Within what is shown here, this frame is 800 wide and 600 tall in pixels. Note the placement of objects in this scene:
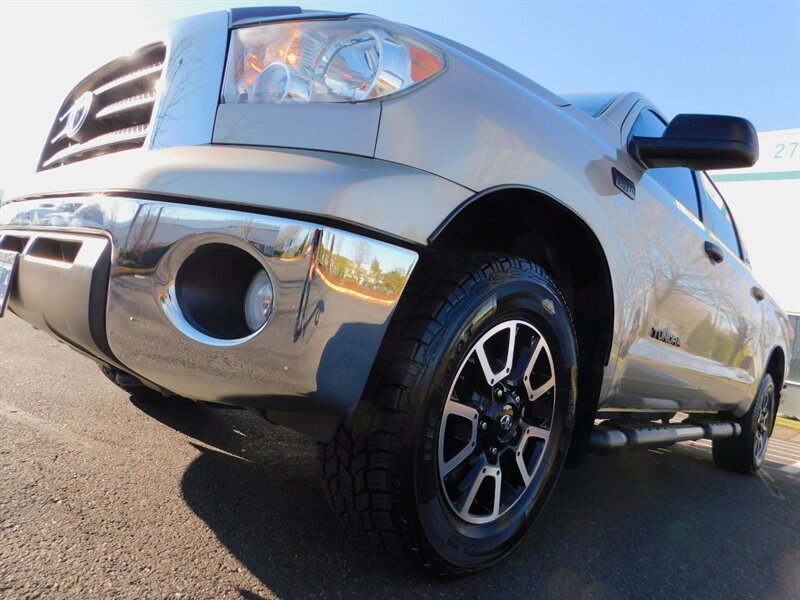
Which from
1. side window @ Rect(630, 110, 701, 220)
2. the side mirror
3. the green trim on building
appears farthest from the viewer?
the green trim on building

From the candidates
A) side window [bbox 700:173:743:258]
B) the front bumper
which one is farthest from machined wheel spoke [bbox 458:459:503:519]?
→ side window [bbox 700:173:743:258]

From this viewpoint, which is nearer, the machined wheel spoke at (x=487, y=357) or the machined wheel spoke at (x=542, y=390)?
the machined wheel spoke at (x=487, y=357)

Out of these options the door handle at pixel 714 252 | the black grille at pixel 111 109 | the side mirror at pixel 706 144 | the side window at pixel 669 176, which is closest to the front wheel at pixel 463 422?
the side mirror at pixel 706 144

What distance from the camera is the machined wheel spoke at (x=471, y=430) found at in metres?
1.48

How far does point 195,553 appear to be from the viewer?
1.51 metres

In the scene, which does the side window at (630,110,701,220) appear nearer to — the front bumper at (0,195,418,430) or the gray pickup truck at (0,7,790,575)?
the gray pickup truck at (0,7,790,575)

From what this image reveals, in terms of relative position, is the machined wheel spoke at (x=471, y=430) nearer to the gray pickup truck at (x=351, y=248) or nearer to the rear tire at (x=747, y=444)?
the gray pickup truck at (x=351, y=248)

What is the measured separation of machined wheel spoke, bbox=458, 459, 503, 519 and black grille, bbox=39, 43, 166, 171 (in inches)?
49.9

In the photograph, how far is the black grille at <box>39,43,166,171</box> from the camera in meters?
1.66

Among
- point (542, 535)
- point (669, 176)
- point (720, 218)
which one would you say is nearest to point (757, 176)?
point (720, 218)

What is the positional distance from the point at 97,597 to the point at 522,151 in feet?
4.84

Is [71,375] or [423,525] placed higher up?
[423,525]

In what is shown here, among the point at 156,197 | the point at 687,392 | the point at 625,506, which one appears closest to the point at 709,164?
the point at 687,392

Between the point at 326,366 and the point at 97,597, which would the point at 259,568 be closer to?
the point at 97,597
